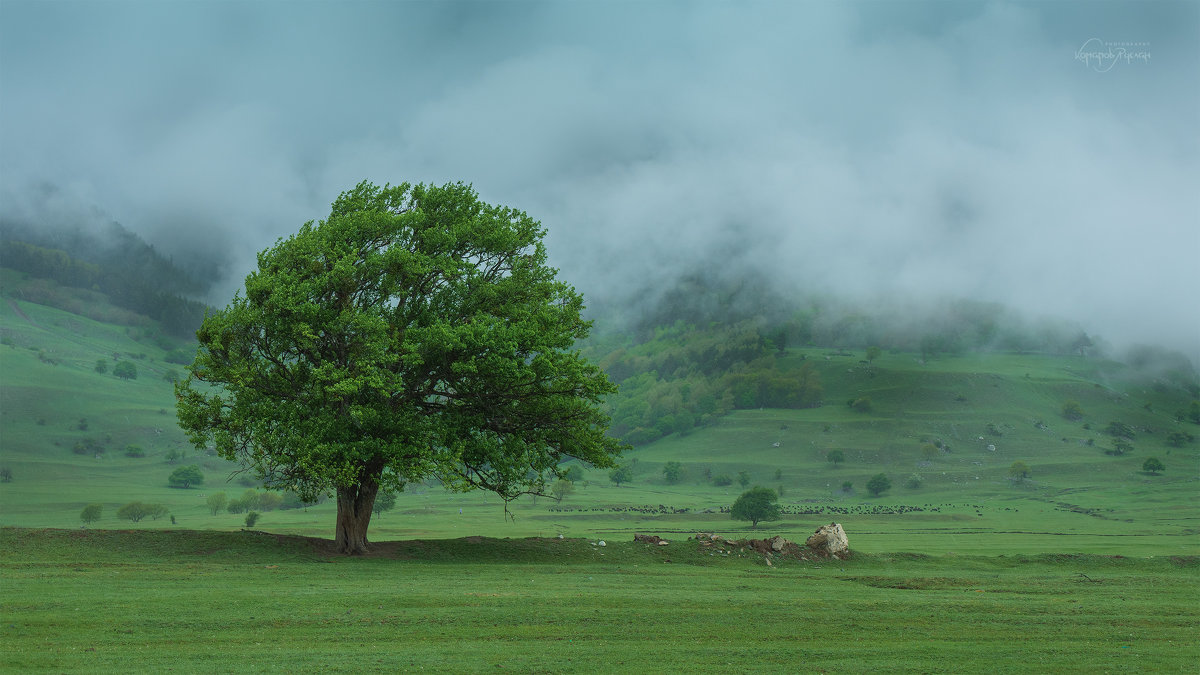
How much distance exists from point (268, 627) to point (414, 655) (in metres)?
5.76

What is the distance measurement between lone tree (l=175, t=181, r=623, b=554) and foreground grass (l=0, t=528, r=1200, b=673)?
16.4ft

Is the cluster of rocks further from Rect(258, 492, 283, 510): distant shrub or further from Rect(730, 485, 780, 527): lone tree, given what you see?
Rect(258, 492, 283, 510): distant shrub

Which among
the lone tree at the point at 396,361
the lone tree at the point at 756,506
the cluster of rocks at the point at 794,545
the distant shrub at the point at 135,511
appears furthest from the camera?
the distant shrub at the point at 135,511

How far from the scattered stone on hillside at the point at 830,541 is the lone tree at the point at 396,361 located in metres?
13.4

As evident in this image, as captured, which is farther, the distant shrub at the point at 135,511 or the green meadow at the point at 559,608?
the distant shrub at the point at 135,511

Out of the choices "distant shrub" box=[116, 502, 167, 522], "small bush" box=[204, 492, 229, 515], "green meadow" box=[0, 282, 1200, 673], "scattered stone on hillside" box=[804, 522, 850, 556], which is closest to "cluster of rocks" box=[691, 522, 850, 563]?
"scattered stone on hillside" box=[804, 522, 850, 556]

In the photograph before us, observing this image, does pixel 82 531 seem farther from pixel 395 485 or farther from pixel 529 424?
pixel 529 424

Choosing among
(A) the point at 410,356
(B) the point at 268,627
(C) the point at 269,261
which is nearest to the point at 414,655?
(B) the point at 268,627

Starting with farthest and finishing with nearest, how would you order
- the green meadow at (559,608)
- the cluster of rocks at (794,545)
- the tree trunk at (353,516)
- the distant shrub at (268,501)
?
1. the distant shrub at (268,501)
2. the cluster of rocks at (794,545)
3. the tree trunk at (353,516)
4. the green meadow at (559,608)

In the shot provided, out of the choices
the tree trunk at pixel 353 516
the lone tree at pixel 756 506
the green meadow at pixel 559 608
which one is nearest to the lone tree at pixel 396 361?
the tree trunk at pixel 353 516

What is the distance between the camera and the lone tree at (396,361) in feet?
138

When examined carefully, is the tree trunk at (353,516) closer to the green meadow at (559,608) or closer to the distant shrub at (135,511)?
the green meadow at (559,608)

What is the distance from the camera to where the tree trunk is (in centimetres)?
4475

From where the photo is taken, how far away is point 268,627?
2466 cm
